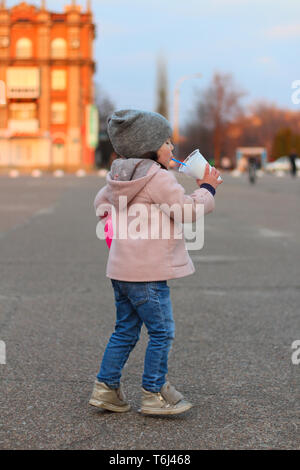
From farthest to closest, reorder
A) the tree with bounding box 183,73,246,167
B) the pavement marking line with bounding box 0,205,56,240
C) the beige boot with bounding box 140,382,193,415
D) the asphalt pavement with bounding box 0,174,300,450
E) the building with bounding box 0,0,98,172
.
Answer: the tree with bounding box 183,73,246,167, the building with bounding box 0,0,98,172, the pavement marking line with bounding box 0,205,56,240, the beige boot with bounding box 140,382,193,415, the asphalt pavement with bounding box 0,174,300,450

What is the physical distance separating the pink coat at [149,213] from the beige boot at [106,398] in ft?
1.81

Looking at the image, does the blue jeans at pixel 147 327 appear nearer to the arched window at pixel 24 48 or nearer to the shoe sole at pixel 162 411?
the shoe sole at pixel 162 411

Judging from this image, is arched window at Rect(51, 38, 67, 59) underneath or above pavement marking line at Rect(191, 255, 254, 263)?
underneath

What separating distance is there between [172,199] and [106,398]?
102 cm

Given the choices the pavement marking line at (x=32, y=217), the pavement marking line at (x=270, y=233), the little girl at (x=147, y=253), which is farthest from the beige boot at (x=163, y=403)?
the pavement marking line at (x=270, y=233)

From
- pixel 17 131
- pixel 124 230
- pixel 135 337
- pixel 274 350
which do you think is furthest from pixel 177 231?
pixel 17 131

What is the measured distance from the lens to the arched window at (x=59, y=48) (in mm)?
78000

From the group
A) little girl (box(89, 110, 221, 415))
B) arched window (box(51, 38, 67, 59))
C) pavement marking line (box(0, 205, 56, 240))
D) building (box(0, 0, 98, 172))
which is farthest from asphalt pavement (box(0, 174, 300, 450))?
arched window (box(51, 38, 67, 59))

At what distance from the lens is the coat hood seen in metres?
3.74

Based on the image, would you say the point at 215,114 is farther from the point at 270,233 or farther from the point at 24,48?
the point at 270,233

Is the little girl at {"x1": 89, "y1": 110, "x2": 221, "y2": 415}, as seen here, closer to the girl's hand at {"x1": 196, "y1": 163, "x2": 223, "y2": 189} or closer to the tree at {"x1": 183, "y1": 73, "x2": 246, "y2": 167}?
the girl's hand at {"x1": 196, "y1": 163, "x2": 223, "y2": 189}

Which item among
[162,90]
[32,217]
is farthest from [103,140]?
[32,217]

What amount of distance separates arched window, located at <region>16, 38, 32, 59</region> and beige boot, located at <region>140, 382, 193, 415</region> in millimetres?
76392

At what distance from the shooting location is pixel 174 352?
526 centimetres
